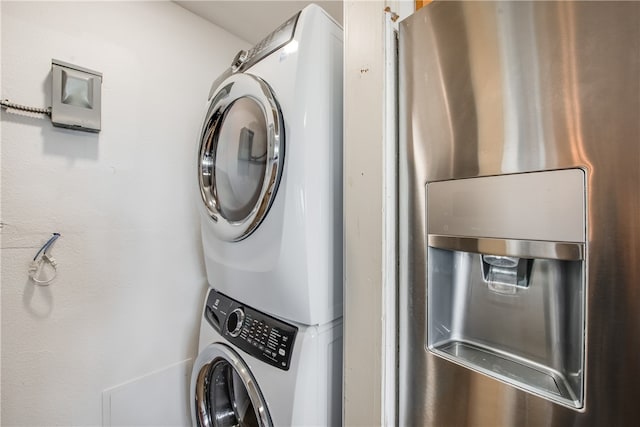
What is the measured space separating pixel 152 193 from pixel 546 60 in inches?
63.2

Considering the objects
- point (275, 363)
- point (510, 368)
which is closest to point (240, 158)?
point (275, 363)

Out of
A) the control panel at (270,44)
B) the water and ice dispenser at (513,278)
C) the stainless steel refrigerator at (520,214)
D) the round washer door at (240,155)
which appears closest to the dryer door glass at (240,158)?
the round washer door at (240,155)

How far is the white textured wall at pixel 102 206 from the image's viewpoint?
1.12 meters

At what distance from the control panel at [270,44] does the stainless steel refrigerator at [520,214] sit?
407 millimetres

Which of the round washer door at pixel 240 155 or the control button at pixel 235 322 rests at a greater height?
the round washer door at pixel 240 155

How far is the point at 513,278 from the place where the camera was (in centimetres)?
66

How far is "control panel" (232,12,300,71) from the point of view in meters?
0.96

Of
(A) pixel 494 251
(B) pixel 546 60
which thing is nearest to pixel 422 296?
(A) pixel 494 251

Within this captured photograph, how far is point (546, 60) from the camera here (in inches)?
20.9

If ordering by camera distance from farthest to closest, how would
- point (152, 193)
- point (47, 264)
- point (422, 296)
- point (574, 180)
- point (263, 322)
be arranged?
point (152, 193)
point (47, 264)
point (263, 322)
point (422, 296)
point (574, 180)

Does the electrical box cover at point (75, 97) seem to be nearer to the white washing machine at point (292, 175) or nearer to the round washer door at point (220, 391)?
the white washing machine at point (292, 175)

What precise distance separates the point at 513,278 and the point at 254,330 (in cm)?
84

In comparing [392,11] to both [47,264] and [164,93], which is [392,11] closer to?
[164,93]

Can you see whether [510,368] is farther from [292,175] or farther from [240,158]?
[240,158]
